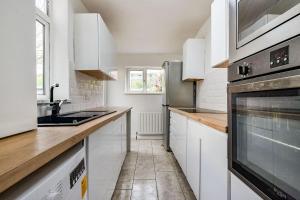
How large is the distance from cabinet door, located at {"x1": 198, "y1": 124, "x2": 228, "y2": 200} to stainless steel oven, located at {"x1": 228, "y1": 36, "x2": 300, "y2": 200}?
0.56 feet

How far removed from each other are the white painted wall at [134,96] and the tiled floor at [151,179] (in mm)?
1642

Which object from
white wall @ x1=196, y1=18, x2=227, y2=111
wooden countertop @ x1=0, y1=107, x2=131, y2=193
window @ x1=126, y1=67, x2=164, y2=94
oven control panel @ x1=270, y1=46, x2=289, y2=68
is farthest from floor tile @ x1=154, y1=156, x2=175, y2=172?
oven control panel @ x1=270, y1=46, x2=289, y2=68

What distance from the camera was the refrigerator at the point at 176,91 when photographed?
4336 millimetres

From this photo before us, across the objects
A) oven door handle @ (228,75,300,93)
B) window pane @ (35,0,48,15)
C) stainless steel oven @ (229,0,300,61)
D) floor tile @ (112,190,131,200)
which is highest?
window pane @ (35,0,48,15)

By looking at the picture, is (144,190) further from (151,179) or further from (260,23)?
(260,23)

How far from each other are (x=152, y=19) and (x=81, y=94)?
1.65 m

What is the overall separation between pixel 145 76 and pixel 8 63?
480cm

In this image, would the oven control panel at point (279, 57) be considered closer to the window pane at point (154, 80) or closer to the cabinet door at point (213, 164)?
the cabinet door at point (213, 164)

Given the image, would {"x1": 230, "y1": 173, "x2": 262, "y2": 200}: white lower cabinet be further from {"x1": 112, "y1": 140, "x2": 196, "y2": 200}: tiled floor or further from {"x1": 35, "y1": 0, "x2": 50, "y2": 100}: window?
{"x1": 35, "y1": 0, "x2": 50, "y2": 100}: window

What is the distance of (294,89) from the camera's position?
0.66 meters

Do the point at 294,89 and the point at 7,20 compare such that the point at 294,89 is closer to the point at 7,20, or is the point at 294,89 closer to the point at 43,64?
the point at 7,20

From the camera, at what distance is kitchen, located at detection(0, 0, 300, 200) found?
2.31ft

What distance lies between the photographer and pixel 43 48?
7.73 ft

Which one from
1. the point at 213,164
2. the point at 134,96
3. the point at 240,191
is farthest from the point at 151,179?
A: the point at 134,96
